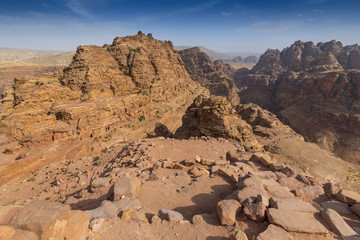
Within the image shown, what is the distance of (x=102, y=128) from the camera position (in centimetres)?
2097

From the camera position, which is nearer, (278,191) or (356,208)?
(356,208)

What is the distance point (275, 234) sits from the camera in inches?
137

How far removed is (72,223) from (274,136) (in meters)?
27.4

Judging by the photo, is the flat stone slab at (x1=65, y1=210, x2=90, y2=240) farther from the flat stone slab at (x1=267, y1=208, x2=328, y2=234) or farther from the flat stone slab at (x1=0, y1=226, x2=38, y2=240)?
the flat stone slab at (x1=267, y1=208, x2=328, y2=234)

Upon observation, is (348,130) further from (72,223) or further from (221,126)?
(72,223)

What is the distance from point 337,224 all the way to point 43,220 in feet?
20.0

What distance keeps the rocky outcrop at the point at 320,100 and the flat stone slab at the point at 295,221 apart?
129 feet

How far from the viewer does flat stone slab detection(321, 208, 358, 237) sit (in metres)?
3.68

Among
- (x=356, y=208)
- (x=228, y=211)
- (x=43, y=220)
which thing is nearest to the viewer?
(x=43, y=220)

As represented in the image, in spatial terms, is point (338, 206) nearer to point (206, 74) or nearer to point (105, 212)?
point (105, 212)

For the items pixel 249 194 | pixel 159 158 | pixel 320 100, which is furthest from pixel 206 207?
pixel 320 100

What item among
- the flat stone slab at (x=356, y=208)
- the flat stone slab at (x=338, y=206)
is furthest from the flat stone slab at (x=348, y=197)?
the flat stone slab at (x=356, y=208)

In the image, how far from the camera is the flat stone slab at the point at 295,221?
364cm

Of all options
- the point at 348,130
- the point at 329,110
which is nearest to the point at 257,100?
the point at 329,110
